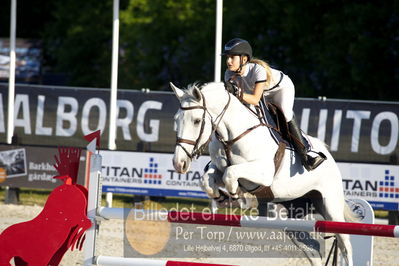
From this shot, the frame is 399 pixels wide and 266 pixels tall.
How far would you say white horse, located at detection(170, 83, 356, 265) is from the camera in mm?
5281

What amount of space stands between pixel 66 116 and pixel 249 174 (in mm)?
5858

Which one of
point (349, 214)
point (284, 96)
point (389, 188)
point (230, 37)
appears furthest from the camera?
point (230, 37)

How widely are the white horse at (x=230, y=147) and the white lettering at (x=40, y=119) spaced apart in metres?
5.67

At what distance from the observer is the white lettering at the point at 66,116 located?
426 inches

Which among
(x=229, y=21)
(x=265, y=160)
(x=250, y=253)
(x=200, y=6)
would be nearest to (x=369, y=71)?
(x=229, y=21)

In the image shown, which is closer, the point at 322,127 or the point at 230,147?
the point at 230,147

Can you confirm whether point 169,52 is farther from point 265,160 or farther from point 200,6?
point 265,160

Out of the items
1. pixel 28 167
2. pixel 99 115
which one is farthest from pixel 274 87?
pixel 28 167

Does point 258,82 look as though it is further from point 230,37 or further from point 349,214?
point 230,37

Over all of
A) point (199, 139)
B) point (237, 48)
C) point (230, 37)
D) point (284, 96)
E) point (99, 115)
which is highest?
point (230, 37)

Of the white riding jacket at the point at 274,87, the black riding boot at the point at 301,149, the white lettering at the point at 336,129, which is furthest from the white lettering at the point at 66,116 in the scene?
the black riding boot at the point at 301,149

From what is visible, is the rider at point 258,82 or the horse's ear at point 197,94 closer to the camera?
the horse's ear at point 197,94

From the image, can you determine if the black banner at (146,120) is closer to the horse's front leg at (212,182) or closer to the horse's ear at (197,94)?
the horse's front leg at (212,182)

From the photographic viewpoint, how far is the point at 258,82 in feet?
18.7
